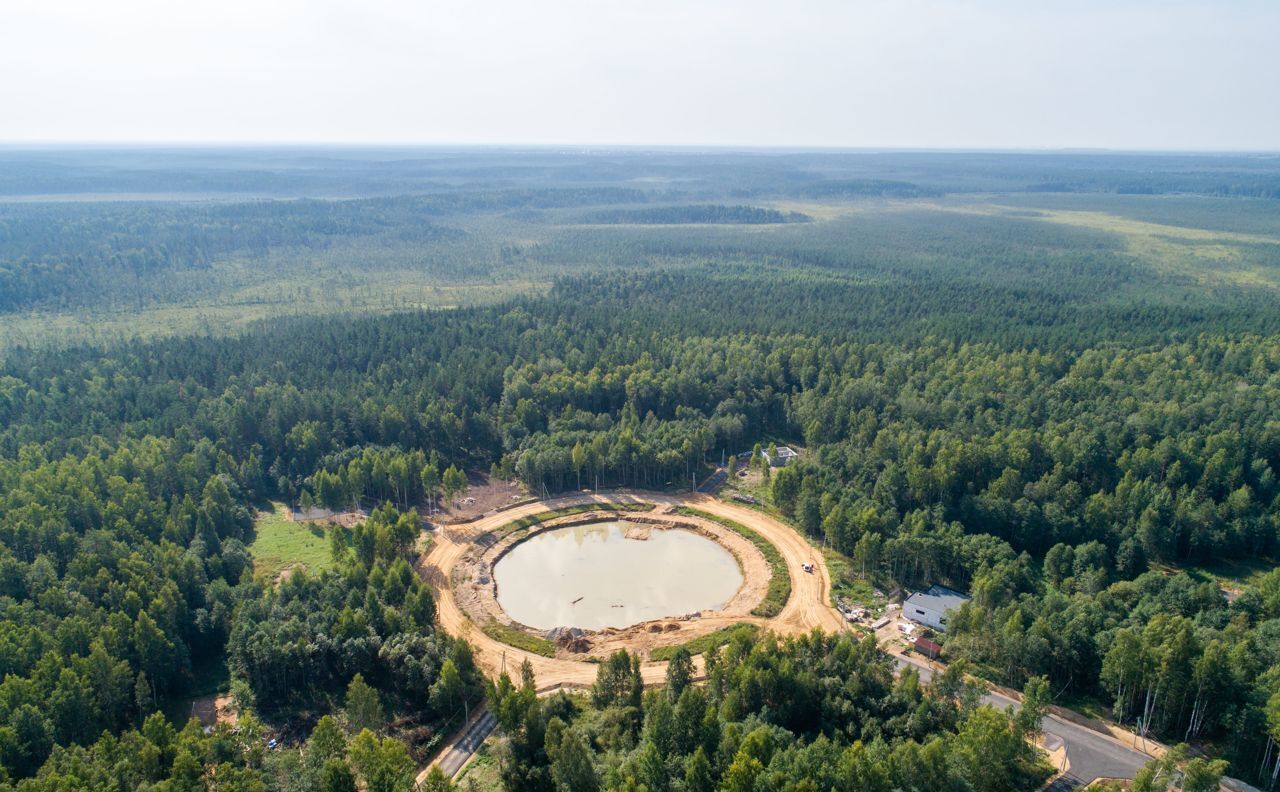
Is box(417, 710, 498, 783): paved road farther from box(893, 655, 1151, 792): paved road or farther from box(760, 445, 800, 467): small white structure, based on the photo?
box(760, 445, 800, 467): small white structure

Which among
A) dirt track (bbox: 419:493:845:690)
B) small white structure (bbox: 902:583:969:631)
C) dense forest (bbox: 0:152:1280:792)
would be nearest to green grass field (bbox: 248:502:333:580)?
dense forest (bbox: 0:152:1280:792)

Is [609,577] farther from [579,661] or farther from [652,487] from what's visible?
[652,487]

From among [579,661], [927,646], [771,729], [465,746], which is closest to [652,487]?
[579,661]

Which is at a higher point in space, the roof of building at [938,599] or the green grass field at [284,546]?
the roof of building at [938,599]

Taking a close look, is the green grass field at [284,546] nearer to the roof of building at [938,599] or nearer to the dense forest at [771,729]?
the dense forest at [771,729]

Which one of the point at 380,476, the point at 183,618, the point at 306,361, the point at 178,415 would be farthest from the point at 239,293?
the point at 183,618

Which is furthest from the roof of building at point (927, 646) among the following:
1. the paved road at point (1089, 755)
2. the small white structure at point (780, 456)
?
the small white structure at point (780, 456)

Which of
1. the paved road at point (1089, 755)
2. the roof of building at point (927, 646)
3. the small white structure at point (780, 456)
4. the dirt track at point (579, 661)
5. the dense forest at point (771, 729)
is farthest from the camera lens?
the small white structure at point (780, 456)
